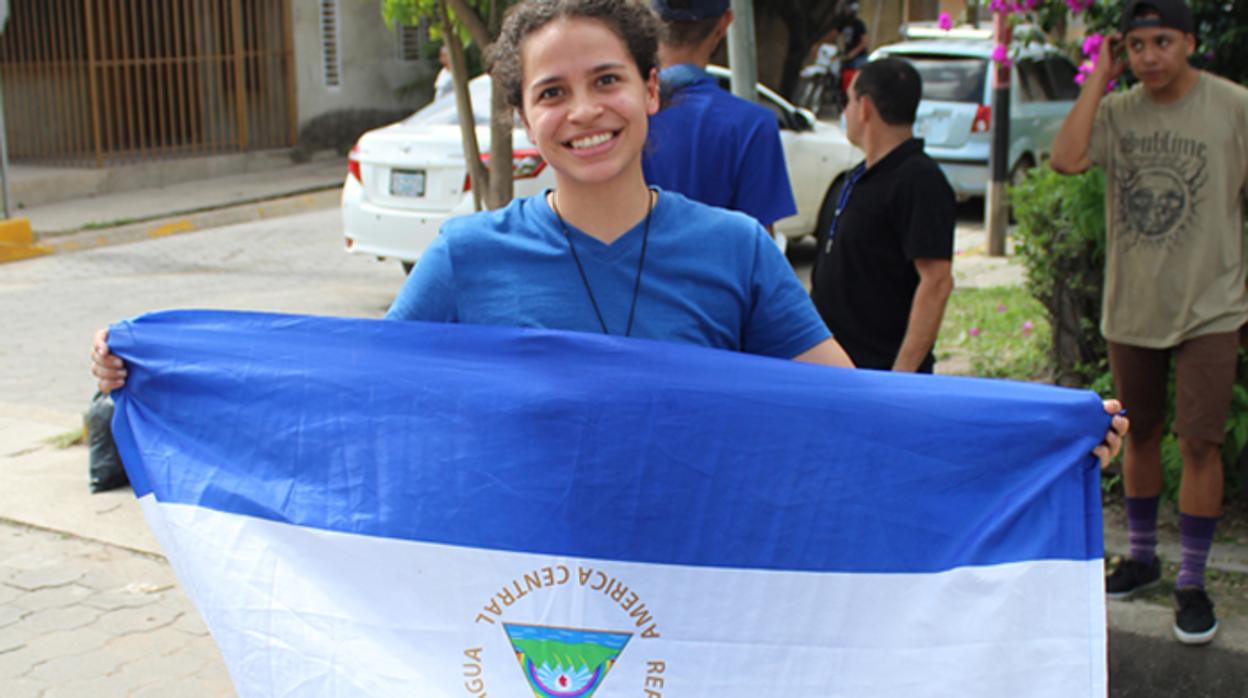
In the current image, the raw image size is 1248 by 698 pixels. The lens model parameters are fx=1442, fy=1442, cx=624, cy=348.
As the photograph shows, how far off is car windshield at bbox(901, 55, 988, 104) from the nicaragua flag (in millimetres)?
12404

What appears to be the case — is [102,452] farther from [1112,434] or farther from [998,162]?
Result: [998,162]

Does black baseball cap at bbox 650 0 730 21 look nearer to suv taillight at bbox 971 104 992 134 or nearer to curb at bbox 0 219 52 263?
curb at bbox 0 219 52 263

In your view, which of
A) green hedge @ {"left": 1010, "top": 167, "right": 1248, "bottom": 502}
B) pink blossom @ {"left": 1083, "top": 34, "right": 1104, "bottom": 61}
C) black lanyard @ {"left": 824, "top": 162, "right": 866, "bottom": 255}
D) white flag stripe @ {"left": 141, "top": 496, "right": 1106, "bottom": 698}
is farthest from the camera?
pink blossom @ {"left": 1083, "top": 34, "right": 1104, "bottom": 61}

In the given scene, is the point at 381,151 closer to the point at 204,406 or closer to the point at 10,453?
the point at 10,453

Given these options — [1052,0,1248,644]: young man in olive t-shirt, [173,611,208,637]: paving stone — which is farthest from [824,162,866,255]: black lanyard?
[173,611,208,637]: paving stone

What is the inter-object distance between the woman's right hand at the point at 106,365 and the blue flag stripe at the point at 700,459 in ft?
1.68

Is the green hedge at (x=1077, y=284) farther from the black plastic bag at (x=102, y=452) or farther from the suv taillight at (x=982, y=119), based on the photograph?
the suv taillight at (x=982, y=119)

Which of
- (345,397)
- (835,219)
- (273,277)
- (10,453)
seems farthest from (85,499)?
(273,277)

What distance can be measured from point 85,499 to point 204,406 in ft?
11.6

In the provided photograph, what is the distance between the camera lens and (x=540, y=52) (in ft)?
7.82

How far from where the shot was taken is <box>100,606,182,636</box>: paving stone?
4723 millimetres

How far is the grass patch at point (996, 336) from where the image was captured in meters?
7.33

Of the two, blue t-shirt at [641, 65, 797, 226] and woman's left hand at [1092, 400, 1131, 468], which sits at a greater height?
blue t-shirt at [641, 65, 797, 226]

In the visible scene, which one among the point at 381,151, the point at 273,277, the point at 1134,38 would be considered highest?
the point at 1134,38
